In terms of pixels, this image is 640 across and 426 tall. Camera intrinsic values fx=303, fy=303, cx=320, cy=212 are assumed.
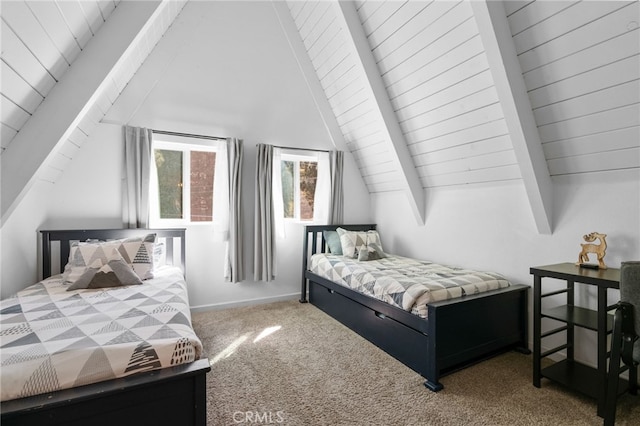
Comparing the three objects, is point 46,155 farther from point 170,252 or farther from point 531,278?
point 531,278

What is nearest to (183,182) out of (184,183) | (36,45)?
(184,183)

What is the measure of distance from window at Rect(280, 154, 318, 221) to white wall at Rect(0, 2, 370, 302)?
199 millimetres

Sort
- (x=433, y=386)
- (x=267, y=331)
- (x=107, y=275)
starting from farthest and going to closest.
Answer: (x=267, y=331) < (x=107, y=275) < (x=433, y=386)

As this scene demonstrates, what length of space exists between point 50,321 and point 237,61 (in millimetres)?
2970

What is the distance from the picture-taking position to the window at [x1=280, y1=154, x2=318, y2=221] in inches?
152

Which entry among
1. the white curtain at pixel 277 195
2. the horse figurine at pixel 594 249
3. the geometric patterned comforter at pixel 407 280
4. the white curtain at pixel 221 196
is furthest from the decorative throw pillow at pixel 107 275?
the horse figurine at pixel 594 249

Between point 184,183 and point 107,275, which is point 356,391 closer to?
point 107,275

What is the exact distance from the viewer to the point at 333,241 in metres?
3.61

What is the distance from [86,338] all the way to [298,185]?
2.89 metres

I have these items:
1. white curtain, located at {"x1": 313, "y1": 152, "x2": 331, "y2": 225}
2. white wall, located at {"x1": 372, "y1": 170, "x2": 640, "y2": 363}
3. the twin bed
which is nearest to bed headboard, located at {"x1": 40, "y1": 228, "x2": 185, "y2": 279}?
the twin bed

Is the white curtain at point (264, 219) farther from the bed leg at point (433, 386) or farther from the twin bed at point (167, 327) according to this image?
the bed leg at point (433, 386)

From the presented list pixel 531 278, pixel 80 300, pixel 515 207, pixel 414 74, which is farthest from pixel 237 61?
pixel 531 278

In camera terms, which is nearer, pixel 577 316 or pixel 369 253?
pixel 577 316

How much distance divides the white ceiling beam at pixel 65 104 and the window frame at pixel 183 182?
3.73 feet
